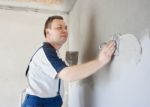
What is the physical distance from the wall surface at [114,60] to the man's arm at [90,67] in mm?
55

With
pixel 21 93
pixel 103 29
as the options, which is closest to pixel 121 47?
pixel 103 29

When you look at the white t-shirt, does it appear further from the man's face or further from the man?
the man's face

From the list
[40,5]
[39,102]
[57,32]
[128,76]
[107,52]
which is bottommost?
[39,102]

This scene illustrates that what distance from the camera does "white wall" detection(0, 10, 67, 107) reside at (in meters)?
3.38

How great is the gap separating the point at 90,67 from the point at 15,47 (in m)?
1.95

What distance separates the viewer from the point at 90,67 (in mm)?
1675

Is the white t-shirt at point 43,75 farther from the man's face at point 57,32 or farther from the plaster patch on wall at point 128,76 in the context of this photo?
the plaster patch on wall at point 128,76

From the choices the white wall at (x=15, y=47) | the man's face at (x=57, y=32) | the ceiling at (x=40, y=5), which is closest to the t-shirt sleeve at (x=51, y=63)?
the man's face at (x=57, y=32)

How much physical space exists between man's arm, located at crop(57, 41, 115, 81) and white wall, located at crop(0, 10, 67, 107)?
1.77 metres

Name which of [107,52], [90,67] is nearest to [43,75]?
[90,67]

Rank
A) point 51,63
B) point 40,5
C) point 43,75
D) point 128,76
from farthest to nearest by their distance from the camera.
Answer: point 40,5 → point 43,75 → point 51,63 → point 128,76

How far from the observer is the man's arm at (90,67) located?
1622 mm

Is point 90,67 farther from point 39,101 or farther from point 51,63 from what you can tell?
point 39,101

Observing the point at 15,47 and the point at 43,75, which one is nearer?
the point at 43,75
